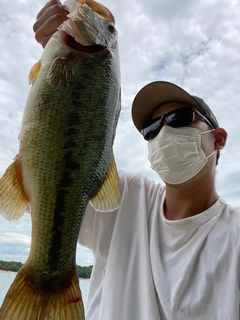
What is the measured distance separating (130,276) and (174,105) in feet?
4.56

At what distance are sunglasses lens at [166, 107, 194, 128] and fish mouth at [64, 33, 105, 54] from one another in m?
1.26

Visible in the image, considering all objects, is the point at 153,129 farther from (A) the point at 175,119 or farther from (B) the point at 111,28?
(B) the point at 111,28

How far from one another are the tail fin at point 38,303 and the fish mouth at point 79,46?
961 mm

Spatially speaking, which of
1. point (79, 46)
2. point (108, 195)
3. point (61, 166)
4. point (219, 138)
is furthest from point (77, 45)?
point (219, 138)

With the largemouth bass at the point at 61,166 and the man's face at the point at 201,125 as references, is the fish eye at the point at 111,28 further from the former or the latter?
the man's face at the point at 201,125

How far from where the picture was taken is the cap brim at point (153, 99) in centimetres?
264

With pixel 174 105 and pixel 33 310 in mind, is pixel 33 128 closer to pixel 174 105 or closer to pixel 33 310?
pixel 33 310

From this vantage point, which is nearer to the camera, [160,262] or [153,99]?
[160,262]

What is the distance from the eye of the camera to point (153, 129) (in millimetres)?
2707

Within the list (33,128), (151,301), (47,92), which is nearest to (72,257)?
(33,128)

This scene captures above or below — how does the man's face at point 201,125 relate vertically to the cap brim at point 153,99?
below

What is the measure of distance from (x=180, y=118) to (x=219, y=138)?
1.32 ft

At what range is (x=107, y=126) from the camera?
4.77 ft

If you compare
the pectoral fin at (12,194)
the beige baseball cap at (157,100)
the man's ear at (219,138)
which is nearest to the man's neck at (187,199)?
the man's ear at (219,138)
